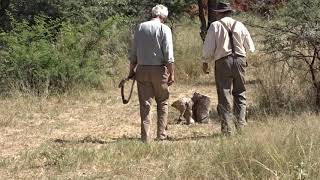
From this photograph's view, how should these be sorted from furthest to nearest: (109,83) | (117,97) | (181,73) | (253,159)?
(181,73), (109,83), (117,97), (253,159)

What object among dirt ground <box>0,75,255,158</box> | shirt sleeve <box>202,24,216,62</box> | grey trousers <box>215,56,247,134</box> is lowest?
dirt ground <box>0,75,255,158</box>

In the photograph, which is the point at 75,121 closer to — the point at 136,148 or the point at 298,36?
the point at 136,148

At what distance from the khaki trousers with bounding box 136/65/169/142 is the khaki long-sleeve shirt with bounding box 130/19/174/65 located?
12 cm

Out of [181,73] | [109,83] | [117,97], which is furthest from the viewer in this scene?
[181,73]

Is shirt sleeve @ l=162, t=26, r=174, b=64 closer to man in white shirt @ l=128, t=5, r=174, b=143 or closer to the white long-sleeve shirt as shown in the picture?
man in white shirt @ l=128, t=5, r=174, b=143

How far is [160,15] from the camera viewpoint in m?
7.73

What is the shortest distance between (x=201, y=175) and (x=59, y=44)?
26.1ft

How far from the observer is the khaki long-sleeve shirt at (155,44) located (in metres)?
7.62

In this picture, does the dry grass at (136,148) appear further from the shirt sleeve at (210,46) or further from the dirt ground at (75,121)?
the shirt sleeve at (210,46)

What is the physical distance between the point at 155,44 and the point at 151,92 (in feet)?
2.22

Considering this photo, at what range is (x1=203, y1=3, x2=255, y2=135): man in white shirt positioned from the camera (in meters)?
7.71

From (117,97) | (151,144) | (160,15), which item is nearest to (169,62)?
(160,15)

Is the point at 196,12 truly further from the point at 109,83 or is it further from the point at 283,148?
the point at 283,148

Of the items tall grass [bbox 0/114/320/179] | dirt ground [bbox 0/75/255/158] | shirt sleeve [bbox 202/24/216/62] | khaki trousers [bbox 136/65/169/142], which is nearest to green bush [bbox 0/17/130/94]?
dirt ground [bbox 0/75/255/158]
